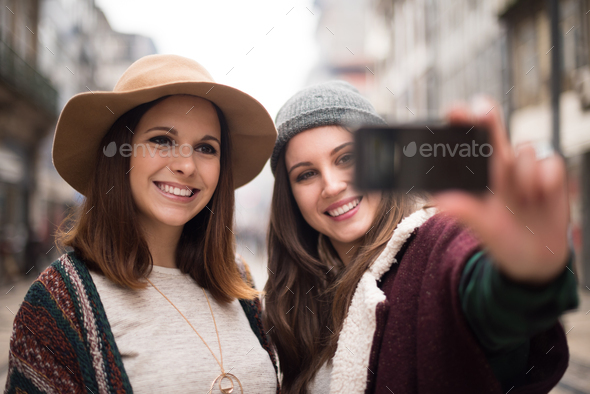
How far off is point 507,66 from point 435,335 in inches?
506

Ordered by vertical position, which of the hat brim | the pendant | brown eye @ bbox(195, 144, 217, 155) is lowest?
the pendant

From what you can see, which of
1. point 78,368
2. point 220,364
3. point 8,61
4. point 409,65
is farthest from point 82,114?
point 409,65

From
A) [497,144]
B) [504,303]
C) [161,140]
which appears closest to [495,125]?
[497,144]

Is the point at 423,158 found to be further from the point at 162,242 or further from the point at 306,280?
the point at 306,280

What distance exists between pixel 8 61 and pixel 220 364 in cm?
1177

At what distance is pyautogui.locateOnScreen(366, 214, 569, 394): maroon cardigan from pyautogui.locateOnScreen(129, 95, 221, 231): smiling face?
0.92 meters

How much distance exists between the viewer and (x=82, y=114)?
1735 mm

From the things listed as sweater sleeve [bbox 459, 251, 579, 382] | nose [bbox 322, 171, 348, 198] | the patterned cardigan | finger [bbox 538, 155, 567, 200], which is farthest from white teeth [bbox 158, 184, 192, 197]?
finger [bbox 538, 155, 567, 200]

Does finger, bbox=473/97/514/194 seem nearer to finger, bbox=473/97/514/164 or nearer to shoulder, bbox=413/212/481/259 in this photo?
finger, bbox=473/97/514/164

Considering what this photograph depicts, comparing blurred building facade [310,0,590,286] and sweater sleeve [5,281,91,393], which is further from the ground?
blurred building facade [310,0,590,286]

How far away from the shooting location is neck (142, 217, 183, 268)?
6.34 ft

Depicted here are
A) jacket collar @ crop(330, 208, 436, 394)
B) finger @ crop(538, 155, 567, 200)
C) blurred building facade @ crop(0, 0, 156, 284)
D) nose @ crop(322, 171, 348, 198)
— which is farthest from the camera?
blurred building facade @ crop(0, 0, 156, 284)

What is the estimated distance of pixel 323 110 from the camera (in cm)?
198

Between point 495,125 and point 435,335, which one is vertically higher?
point 495,125
